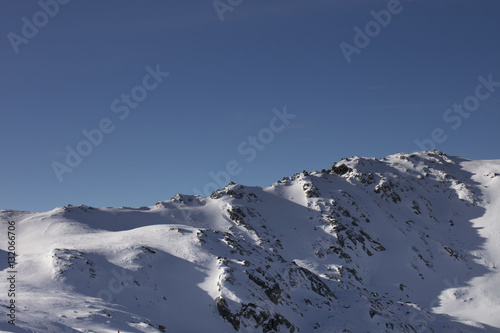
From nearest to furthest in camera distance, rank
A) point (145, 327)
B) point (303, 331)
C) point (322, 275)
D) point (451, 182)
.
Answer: point (145, 327) < point (303, 331) < point (322, 275) < point (451, 182)

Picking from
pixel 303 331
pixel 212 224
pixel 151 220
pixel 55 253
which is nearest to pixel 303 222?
pixel 212 224

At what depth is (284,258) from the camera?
196 feet

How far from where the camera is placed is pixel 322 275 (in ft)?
182

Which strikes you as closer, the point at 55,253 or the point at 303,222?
the point at 55,253

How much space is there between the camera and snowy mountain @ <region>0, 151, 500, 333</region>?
32938 millimetres

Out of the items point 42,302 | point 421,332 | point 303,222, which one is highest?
point 303,222

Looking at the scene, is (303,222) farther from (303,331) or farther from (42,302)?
(42,302)

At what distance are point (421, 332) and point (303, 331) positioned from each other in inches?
635

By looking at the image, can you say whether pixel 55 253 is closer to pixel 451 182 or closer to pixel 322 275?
pixel 322 275

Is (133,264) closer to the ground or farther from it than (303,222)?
closer to the ground

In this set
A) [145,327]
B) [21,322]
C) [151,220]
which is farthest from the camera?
[151,220]

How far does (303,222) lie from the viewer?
236 feet

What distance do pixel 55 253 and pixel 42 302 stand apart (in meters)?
9.84

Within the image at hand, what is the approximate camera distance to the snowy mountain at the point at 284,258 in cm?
3294
